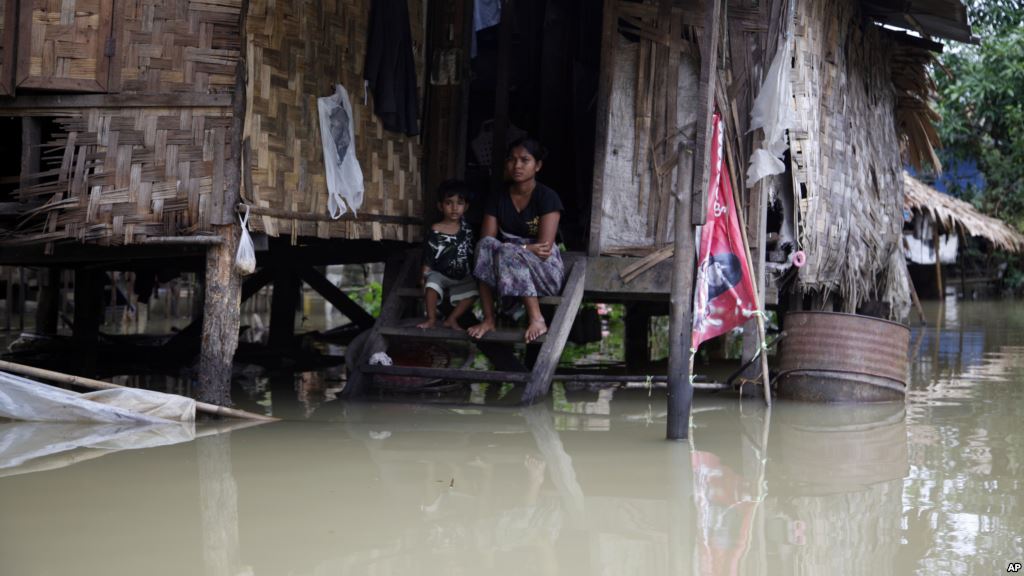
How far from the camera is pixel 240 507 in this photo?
3410mm

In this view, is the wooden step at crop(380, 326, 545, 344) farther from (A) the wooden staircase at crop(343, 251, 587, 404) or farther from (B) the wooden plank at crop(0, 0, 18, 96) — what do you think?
(B) the wooden plank at crop(0, 0, 18, 96)

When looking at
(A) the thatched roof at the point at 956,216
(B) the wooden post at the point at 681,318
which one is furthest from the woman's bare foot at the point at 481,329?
(A) the thatched roof at the point at 956,216

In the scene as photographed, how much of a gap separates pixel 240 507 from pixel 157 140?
2.34 m

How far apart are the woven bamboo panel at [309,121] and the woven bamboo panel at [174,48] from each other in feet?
0.61

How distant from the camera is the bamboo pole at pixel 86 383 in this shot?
4.48 metres

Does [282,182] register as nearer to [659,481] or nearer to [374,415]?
[374,415]

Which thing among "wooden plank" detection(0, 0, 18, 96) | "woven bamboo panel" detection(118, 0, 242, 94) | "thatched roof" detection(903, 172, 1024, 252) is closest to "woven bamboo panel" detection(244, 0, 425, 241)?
"woven bamboo panel" detection(118, 0, 242, 94)

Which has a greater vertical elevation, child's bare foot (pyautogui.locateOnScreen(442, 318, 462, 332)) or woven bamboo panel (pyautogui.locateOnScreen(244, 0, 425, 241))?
woven bamboo panel (pyautogui.locateOnScreen(244, 0, 425, 241))

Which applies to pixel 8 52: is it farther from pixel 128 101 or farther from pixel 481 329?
pixel 481 329

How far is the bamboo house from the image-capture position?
5.01m

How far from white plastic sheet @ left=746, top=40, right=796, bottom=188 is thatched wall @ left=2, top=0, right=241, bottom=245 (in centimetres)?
308

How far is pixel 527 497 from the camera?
143 inches

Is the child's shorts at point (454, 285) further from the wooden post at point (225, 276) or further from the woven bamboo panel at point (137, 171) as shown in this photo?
the woven bamboo panel at point (137, 171)

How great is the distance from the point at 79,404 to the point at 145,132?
137cm
